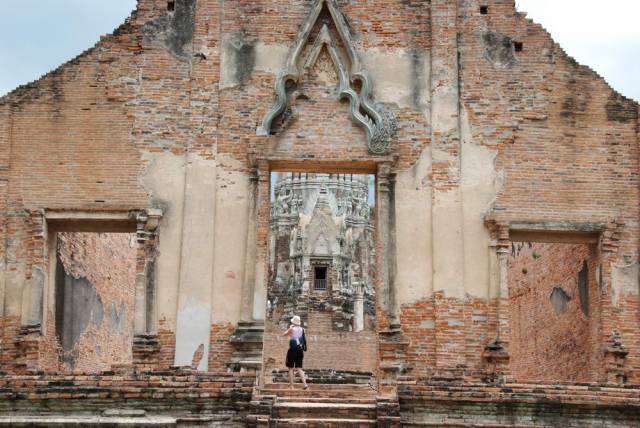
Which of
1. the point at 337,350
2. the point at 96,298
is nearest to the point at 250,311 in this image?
the point at 96,298

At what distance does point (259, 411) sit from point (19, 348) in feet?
17.6

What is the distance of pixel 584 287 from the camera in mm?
18734

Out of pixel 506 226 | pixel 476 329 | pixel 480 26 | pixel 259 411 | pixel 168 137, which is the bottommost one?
pixel 259 411

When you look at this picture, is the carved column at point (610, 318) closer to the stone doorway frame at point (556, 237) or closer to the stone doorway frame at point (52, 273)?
the stone doorway frame at point (556, 237)

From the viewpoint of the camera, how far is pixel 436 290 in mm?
16844

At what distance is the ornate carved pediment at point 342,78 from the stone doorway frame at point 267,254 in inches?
17.9

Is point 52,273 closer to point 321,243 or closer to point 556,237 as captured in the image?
point 556,237

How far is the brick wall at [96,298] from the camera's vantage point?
62.4 ft

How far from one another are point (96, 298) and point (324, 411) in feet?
27.5

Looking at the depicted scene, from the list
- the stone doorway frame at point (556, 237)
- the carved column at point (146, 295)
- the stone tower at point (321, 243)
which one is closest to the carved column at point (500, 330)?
the stone doorway frame at point (556, 237)

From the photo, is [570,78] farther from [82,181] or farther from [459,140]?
[82,181]

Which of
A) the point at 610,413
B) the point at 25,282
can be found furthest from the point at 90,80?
the point at 610,413

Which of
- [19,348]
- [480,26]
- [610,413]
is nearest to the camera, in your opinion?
[610,413]

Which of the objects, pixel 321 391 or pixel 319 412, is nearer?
pixel 319 412
